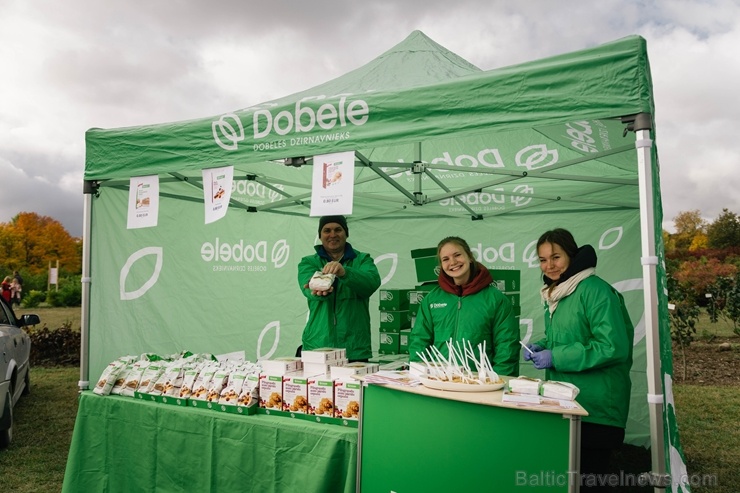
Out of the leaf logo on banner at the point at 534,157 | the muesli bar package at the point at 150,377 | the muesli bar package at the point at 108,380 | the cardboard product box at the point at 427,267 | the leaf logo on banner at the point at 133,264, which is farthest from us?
the leaf logo on banner at the point at 133,264

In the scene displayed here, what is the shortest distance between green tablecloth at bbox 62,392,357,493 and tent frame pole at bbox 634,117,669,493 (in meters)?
1.27

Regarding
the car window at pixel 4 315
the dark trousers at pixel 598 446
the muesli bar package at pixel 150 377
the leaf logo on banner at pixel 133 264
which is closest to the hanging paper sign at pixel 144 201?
the muesli bar package at pixel 150 377

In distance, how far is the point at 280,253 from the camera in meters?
6.36

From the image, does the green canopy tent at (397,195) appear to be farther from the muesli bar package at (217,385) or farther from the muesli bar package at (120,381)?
the muesli bar package at (217,385)

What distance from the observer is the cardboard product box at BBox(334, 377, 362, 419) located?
249 cm

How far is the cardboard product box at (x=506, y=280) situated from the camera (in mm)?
4289

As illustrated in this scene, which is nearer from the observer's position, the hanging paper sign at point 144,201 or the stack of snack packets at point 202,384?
the stack of snack packets at point 202,384

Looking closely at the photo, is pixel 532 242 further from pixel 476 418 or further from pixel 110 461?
pixel 110 461

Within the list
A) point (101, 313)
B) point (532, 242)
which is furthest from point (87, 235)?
point (532, 242)

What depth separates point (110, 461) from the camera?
3162 millimetres

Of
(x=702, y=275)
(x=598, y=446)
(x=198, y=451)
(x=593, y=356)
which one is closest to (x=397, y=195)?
(x=198, y=451)

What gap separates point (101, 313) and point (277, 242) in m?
2.04

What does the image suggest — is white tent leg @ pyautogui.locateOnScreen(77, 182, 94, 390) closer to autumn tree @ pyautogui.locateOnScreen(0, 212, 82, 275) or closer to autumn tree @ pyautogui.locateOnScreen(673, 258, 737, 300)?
autumn tree @ pyautogui.locateOnScreen(673, 258, 737, 300)

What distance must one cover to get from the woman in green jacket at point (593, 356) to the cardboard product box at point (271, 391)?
1264 millimetres
